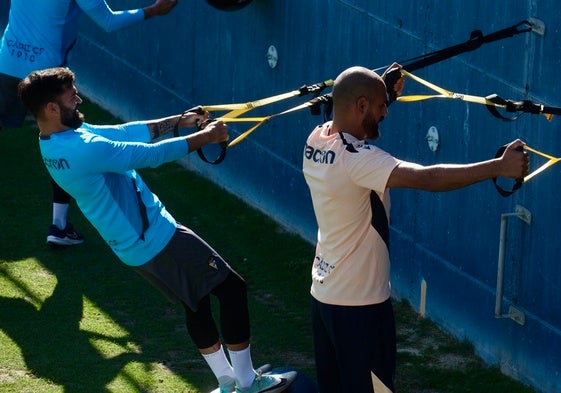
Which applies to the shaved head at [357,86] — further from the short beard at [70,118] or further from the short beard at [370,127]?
the short beard at [70,118]

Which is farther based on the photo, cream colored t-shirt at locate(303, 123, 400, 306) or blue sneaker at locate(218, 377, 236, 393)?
blue sneaker at locate(218, 377, 236, 393)

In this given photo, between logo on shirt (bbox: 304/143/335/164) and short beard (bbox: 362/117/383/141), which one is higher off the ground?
short beard (bbox: 362/117/383/141)

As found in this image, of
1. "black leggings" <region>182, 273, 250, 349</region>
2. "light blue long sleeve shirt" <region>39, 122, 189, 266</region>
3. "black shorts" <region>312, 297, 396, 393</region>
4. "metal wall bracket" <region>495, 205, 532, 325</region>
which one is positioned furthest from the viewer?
"metal wall bracket" <region>495, 205, 532, 325</region>

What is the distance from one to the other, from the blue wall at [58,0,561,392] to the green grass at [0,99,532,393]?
0.22m

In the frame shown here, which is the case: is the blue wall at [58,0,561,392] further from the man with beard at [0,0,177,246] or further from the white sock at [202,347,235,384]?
the white sock at [202,347,235,384]

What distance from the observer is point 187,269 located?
21.5ft

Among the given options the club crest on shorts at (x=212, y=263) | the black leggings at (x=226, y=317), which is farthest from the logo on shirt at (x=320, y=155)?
the black leggings at (x=226, y=317)

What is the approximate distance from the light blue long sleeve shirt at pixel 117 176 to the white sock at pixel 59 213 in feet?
8.31

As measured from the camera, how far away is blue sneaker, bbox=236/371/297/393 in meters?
6.77

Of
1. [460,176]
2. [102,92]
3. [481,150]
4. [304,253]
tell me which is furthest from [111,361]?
[102,92]

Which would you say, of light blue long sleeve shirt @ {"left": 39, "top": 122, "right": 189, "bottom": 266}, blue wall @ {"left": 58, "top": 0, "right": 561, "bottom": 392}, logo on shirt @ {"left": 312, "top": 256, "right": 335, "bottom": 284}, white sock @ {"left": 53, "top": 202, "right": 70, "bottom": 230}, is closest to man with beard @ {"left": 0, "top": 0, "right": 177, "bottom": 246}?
white sock @ {"left": 53, "top": 202, "right": 70, "bottom": 230}

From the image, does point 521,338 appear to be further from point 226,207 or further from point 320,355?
point 226,207

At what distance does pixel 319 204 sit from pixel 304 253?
333cm

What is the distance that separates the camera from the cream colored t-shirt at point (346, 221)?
536 centimetres
